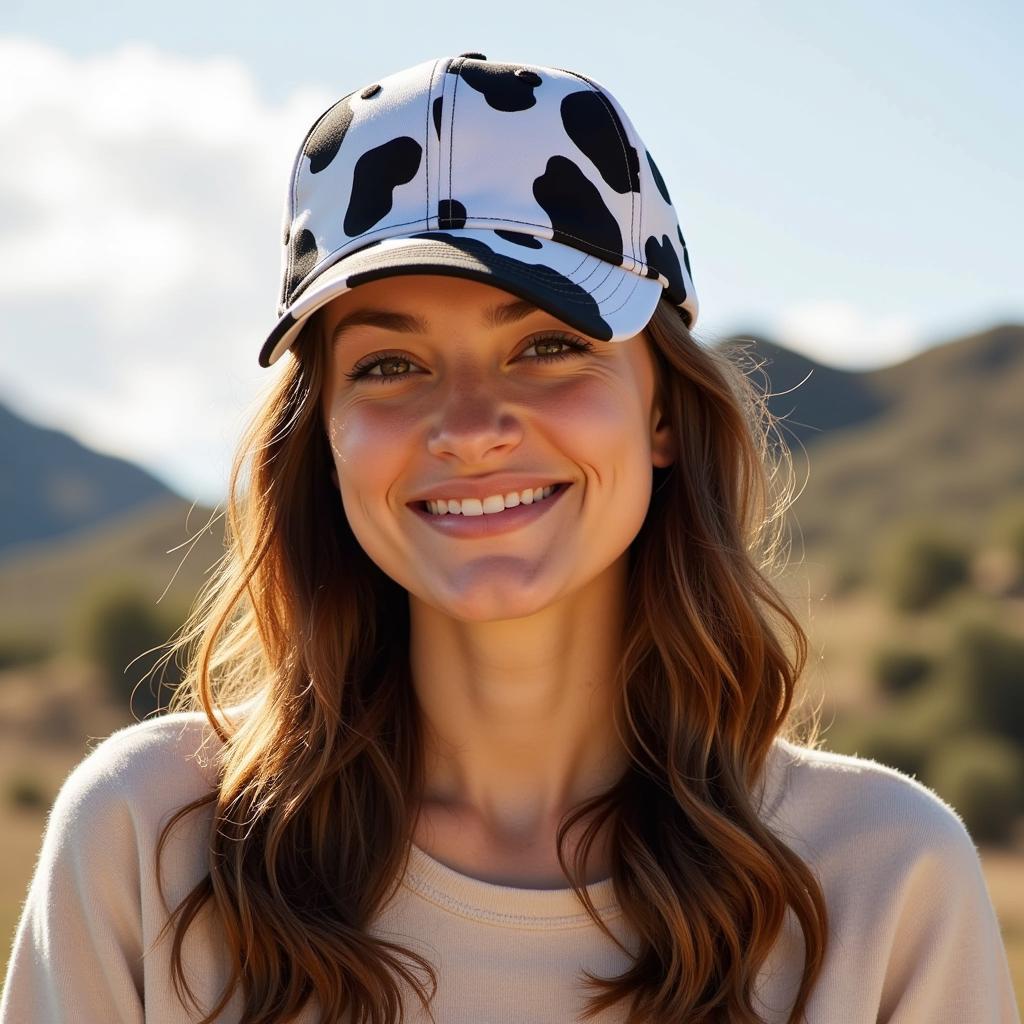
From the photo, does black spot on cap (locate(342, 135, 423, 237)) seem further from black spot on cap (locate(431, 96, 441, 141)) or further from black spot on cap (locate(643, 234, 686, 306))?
black spot on cap (locate(643, 234, 686, 306))

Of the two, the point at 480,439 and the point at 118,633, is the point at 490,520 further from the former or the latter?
the point at 118,633

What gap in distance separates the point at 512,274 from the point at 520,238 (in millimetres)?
109

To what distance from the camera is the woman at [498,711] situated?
2.38m

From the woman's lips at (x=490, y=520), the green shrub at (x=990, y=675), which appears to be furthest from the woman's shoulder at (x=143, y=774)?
the green shrub at (x=990, y=675)

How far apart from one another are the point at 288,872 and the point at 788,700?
93cm

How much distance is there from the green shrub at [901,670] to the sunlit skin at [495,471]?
859 inches

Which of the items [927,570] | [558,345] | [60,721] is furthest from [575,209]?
[927,570]

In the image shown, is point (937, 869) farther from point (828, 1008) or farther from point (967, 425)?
point (967, 425)

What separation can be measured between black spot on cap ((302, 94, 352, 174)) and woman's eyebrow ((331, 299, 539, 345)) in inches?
9.4

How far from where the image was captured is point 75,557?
4931 centimetres

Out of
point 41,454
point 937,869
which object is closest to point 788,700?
point 937,869

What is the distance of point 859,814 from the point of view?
2.63 m

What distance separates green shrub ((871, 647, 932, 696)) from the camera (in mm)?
23609

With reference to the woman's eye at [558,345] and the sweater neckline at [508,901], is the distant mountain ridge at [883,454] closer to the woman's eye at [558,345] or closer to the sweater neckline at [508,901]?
the sweater neckline at [508,901]
